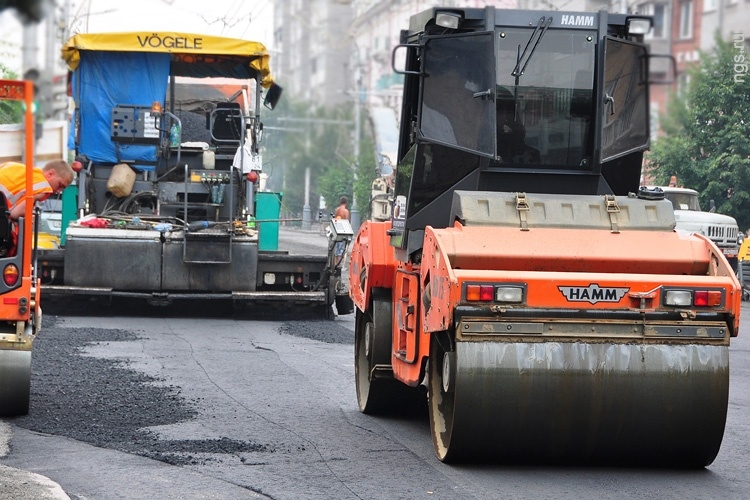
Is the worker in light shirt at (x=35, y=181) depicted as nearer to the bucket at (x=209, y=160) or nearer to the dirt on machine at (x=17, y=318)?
the dirt on machine at (x=17, y=318)

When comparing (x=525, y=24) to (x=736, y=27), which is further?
(x=736, y=27)

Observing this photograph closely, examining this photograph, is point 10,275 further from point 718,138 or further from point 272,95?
point 718,138

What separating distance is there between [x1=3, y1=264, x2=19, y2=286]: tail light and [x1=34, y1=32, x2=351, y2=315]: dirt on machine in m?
7.57

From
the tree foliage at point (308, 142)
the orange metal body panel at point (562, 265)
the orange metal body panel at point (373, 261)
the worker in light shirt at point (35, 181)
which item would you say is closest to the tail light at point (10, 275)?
the worker in light shirt at point (35, 181)

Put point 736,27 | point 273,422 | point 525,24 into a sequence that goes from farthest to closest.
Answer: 1. point 736,27
2. point 273,422
3. point 525,24

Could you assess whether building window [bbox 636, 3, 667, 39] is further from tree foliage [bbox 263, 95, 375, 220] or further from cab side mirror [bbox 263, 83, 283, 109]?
cab side mirror [bbox 263, 83, 283, 109]

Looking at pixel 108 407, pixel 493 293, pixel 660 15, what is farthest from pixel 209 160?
pixel 660 15

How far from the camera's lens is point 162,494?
653 cm

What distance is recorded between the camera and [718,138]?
29547 millimetres

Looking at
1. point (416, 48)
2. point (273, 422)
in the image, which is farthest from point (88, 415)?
point (416, 48)

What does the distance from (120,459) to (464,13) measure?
3.31m

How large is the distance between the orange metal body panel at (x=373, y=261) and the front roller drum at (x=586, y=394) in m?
2.26

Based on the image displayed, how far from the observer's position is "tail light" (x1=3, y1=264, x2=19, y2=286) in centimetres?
859

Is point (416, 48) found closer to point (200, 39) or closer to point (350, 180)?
point (200, 39)
